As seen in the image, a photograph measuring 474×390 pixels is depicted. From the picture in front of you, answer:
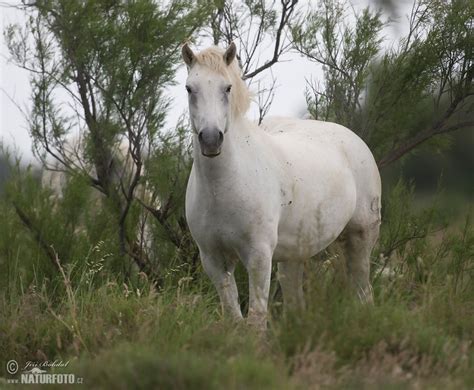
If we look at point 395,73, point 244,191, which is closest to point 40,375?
point 244,191

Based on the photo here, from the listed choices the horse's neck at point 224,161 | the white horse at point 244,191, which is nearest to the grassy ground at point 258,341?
the white horse at point 244,191

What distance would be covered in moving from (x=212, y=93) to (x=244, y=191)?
63 cm

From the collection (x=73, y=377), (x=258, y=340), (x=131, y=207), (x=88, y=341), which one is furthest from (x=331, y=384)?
(x=131, y=207)

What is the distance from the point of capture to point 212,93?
5.57 meters

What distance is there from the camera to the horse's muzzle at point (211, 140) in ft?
17.6

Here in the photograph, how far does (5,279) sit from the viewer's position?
7.28 m

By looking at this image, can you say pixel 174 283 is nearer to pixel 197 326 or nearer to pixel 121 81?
pixel 121 81

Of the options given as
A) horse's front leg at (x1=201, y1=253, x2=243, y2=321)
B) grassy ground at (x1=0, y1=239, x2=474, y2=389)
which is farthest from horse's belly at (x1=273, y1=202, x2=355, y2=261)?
horse's front leg at (x1=201, y1=253, x2=243, y2=321)

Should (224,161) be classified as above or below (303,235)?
above

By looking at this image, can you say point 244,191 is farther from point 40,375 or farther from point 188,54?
point 40,375

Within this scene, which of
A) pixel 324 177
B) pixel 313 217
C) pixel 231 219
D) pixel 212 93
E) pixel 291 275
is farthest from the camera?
Answer: pixel 291 275

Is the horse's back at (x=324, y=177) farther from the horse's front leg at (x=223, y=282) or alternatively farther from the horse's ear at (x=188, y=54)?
the horse's ear at (x=188, y=54)

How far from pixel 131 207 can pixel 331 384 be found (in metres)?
4.04

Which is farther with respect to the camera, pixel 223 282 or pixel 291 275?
pixel 291 275
